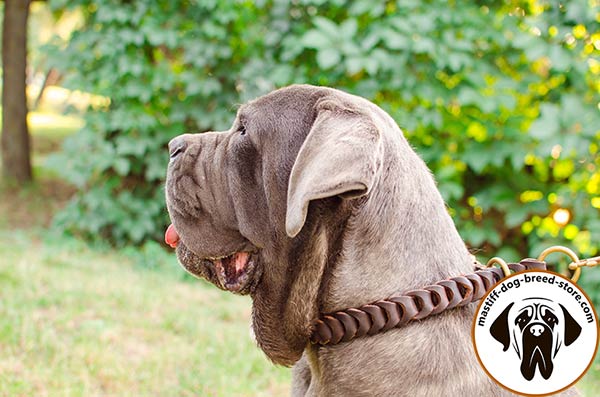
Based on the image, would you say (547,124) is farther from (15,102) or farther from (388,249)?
(15,102)

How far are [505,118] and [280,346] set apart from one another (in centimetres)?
393

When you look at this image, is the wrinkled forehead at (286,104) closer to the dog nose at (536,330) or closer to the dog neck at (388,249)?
the dog neck at (388,249)

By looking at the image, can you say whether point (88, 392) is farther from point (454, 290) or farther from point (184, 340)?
point (454, 290)

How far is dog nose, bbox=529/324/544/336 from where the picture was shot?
6.86 ft

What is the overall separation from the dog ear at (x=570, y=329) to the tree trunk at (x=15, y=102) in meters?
8.52

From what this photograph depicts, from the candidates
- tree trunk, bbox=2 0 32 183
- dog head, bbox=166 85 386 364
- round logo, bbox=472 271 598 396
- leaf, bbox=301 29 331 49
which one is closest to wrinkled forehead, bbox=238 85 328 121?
dog head, bbox=166 85 386 364

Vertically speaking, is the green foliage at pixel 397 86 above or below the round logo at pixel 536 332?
below

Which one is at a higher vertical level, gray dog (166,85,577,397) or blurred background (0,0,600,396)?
gray dog (166,85,577,397)

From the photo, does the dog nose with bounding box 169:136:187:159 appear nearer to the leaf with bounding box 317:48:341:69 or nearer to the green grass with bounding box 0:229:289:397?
the green grass with bounding box 0:229:289:397

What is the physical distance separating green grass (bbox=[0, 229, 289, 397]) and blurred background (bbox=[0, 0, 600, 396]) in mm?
15

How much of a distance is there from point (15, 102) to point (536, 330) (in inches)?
340

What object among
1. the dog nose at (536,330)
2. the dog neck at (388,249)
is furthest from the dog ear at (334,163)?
the dog nose at (536,330)

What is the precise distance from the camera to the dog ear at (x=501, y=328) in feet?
6.82

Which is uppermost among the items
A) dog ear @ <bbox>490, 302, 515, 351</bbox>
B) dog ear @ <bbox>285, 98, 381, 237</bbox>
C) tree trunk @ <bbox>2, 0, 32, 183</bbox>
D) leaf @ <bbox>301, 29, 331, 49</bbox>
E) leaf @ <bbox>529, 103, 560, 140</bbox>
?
dog ear @ <bbox>285, 98, 381, 237</bbox>
